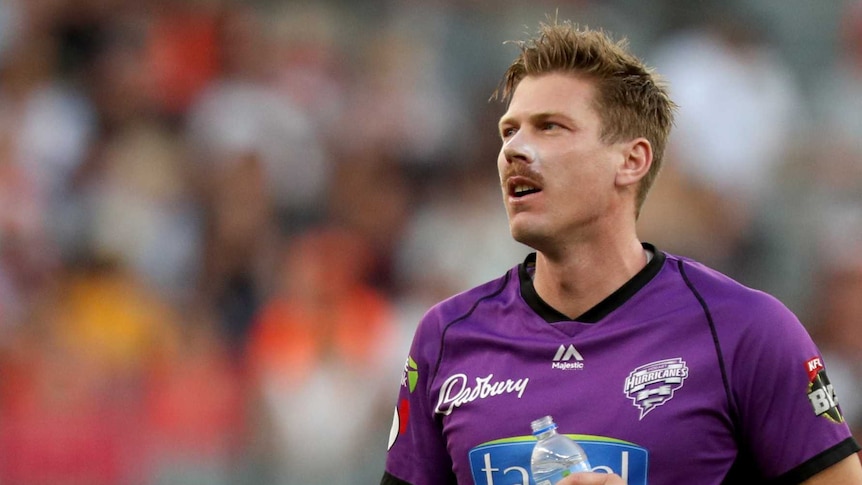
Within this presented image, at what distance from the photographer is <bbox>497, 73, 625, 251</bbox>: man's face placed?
12.2ft

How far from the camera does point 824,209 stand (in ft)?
26.6

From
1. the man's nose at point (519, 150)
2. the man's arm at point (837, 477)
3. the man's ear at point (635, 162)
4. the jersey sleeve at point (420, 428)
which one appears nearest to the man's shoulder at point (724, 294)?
the man's ear at point (635, 162)

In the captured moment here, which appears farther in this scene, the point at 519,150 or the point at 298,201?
the point at 298,201

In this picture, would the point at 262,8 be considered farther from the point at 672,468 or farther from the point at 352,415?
the point at 672,468

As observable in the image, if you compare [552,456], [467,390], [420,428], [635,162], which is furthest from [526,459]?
[635,162]

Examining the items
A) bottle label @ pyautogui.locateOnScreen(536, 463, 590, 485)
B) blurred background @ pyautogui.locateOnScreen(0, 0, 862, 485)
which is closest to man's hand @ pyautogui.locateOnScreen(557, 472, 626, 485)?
bottle label @ pyautogui.locateOnScreen(536, 463, 590, 485)

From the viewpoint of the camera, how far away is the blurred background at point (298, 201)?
24.0 ft

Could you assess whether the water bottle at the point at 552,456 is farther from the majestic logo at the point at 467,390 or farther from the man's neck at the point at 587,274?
Answer: the man's neck at the point at 587,274

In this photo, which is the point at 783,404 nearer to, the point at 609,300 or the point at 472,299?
the point at 609,300

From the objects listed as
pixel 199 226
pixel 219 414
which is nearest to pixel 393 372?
pixel 219 414

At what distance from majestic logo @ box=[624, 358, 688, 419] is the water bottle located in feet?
0.65

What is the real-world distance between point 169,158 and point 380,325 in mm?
2307

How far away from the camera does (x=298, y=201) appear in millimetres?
9055

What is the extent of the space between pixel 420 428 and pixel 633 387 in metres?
0.68
